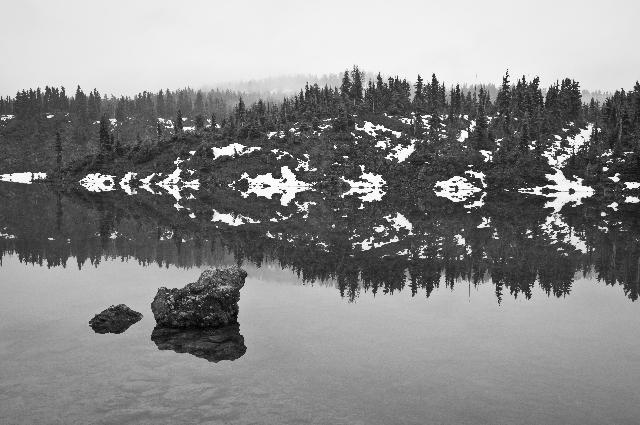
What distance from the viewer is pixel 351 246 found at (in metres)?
41.1

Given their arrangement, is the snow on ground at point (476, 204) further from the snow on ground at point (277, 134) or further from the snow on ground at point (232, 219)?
the snow on ground at point (277, 134)

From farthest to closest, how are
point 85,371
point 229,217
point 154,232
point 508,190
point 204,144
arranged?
point 204,144, point 508,190, point 229,217, point 154,232, point 85,371

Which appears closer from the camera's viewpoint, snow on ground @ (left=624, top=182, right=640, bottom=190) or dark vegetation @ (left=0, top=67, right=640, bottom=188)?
snow on ground @ (left=624, top=182, right=640, bottom=190)

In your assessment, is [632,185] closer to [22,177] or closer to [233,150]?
[233,150]

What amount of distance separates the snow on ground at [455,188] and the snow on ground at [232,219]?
2108 inches

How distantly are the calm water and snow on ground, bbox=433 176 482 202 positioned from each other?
208 ft

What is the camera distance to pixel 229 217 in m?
63.2

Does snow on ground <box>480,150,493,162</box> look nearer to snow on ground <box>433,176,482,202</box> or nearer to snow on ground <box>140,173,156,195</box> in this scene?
snow on ground <box>433,176,482,202</box>

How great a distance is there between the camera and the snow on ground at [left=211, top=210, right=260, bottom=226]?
57562mm

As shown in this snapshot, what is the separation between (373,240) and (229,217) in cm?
2605

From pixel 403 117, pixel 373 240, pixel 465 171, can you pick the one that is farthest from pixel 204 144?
pixel 373 240

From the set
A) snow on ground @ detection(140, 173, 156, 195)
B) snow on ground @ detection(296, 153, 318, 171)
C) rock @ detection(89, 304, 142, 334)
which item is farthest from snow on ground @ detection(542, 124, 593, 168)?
rock @ detection(89, 304, 142, 334)

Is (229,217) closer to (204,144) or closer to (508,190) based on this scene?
(508,190)

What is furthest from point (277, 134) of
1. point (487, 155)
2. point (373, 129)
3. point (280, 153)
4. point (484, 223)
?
point (484, 223)
